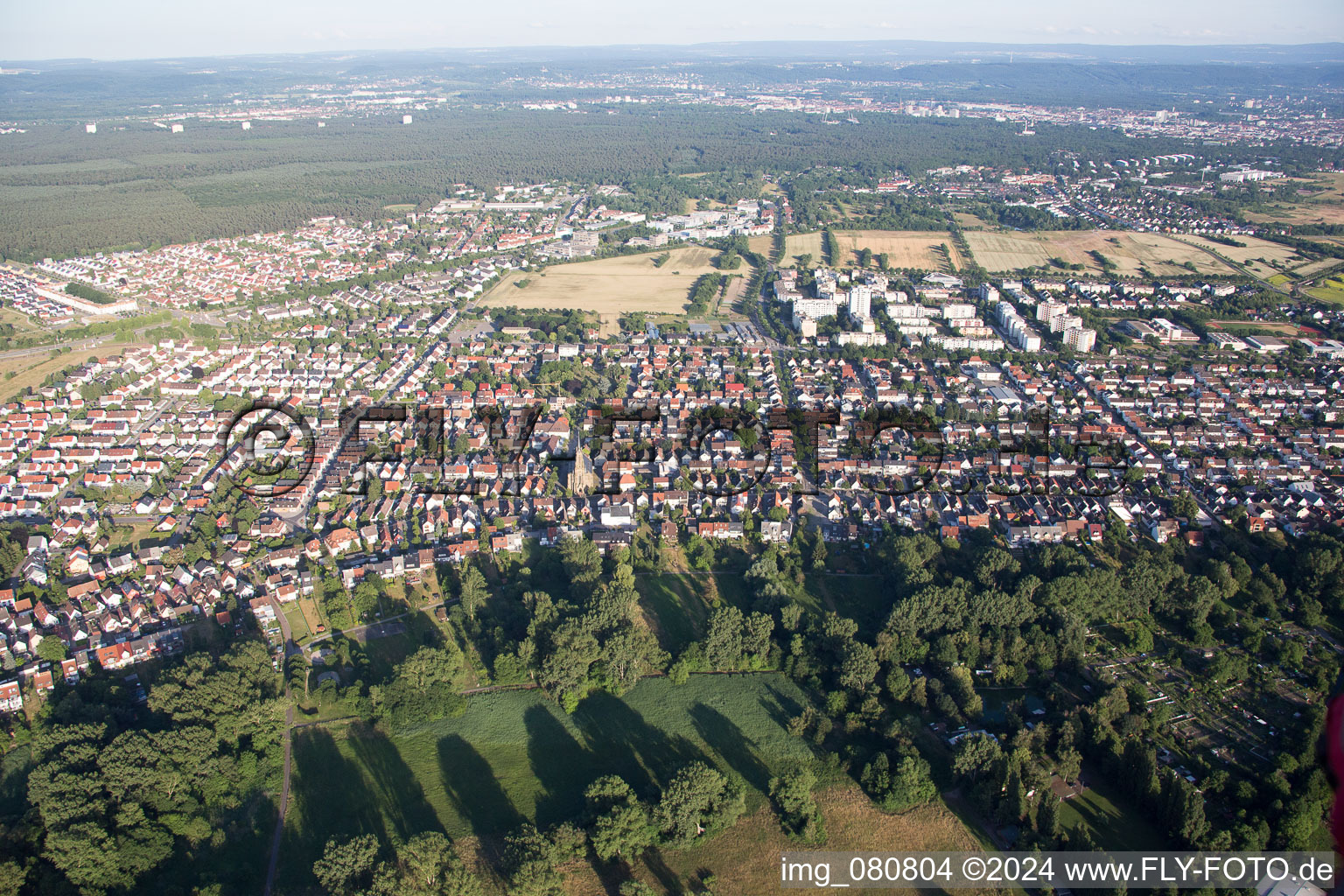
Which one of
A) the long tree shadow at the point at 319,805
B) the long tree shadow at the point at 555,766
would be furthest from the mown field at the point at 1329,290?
the long tree shadow at the point at 319,805

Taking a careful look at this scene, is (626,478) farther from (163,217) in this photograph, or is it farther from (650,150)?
(650,150)

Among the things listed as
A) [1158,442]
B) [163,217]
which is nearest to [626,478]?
[1158,442]

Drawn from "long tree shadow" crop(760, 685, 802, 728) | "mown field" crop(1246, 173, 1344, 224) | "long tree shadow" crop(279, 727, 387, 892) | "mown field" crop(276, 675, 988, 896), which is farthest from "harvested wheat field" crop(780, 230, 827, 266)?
"long tree shadow" crop(279, 727, 387, 892)

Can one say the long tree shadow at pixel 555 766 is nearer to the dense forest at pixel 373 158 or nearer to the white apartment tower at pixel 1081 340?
the white apartment tower at pixel 1081 340

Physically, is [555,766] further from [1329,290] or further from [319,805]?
[1329,290]

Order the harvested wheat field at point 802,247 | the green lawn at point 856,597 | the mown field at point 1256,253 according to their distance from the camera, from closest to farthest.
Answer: the green lawn at point 856,597
the mown field at point 1256,253
the harvested wheat field at point 802,247

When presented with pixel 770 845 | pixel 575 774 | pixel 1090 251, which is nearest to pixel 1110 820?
pixel 770 845
